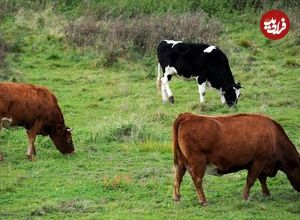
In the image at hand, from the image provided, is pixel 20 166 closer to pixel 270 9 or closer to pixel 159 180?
pixel 159 180

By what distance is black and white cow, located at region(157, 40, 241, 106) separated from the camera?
56.5 ft

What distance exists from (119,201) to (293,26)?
1647 centimetres

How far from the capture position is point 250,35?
24.4m

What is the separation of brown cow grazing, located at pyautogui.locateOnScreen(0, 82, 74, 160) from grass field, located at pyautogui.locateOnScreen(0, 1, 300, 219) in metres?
0.34

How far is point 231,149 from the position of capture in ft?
30.0

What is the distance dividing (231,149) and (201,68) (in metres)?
8.48

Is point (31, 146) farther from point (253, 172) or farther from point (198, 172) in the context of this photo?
point (253, 172)

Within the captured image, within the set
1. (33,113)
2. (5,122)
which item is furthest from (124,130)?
(5,122)

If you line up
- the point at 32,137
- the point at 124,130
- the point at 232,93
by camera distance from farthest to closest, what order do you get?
the point at 232,93 < the point at 124,130 < the point at 32,137

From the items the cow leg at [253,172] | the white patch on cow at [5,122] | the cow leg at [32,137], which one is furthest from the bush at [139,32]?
the cow leg at [253,172]

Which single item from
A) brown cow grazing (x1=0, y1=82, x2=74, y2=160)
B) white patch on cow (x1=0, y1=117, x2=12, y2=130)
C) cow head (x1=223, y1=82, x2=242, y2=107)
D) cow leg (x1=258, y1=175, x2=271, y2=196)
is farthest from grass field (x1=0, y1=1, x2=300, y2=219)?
white patch on cow (x1=0, y1=117, x2=12, y2=130)

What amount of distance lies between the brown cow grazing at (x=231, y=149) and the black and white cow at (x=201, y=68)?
724 cm

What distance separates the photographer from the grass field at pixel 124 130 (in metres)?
9.20

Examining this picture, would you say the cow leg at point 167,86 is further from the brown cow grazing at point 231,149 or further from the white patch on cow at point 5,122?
the brown cow grazing at point 231,149
